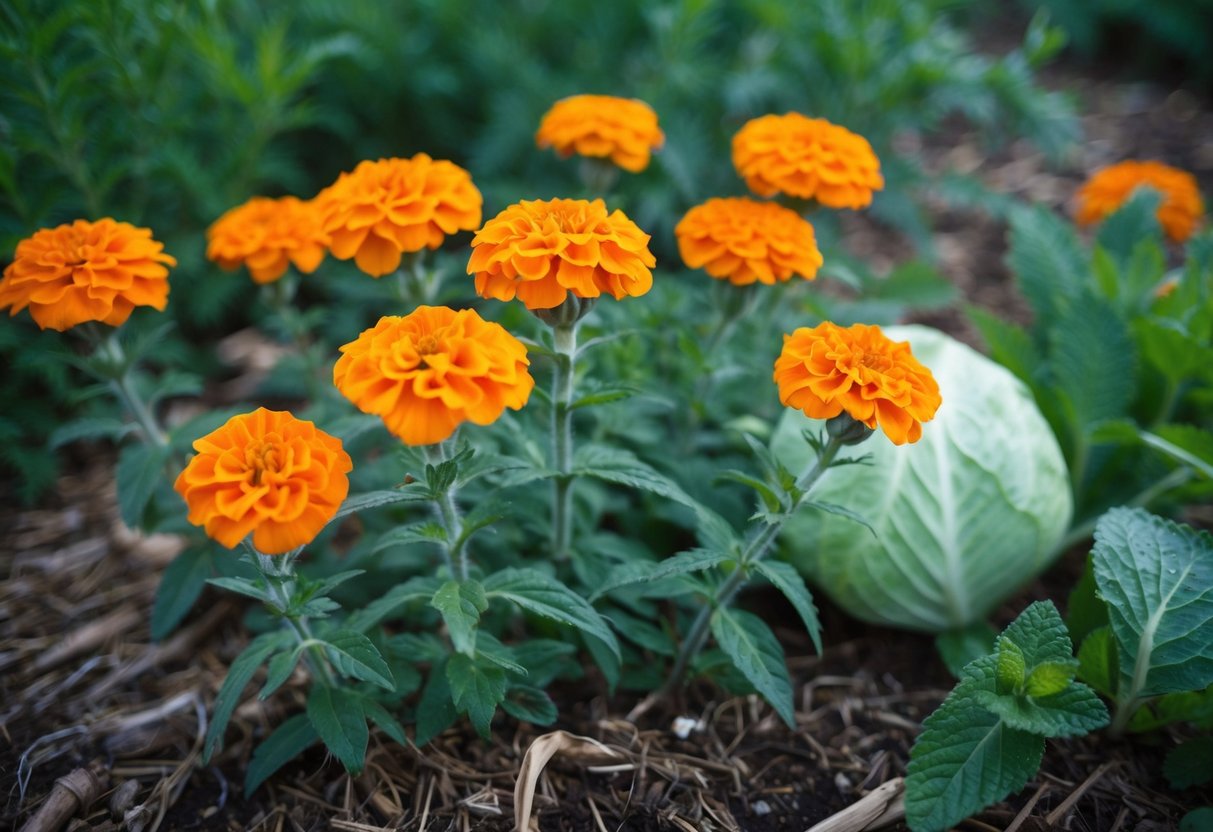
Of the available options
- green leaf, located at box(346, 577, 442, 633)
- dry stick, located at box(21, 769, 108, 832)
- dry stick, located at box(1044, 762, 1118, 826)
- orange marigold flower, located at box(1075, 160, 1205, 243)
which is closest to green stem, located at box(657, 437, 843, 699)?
green leaf, located at box(346, 577, 442, 633)

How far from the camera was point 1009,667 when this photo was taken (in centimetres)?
176

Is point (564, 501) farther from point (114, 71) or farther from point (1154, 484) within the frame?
point (114, 71)

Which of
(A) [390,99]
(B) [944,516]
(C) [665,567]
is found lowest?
(B) [944,516]

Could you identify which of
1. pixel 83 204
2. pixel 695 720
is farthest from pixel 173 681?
pixel 83 204

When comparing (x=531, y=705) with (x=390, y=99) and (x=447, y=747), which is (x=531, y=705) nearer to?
(x=447, y=747)

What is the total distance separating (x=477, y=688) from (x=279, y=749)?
554mm

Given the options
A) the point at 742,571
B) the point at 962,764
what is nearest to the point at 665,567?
A: the point at 742,571

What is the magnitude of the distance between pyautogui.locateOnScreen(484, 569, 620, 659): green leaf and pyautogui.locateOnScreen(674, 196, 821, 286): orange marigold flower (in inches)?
32.6

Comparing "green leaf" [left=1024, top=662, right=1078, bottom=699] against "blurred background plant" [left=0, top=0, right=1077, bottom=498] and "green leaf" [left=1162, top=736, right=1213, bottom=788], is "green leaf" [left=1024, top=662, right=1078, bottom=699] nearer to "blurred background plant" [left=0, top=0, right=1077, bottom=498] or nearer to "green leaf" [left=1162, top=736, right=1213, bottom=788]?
"green leaf" [left=1162, top=736, right=1213, bottom=788]

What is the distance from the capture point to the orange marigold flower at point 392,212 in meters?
1.80

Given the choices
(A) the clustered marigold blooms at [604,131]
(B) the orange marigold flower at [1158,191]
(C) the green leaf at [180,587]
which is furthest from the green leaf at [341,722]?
(B) the orange marigold flower at [1158,191]

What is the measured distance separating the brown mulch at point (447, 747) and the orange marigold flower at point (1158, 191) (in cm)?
155

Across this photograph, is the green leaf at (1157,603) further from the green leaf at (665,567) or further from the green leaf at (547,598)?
the green leaf at (547,598)

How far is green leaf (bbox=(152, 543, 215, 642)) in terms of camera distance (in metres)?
2.10
